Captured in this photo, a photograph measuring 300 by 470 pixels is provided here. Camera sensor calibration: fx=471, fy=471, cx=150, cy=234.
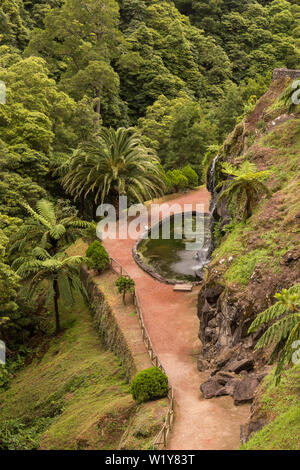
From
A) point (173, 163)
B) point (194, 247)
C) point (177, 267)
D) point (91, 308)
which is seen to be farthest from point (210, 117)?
point (91, 308)

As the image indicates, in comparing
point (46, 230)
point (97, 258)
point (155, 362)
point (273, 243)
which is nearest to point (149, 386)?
point (155, 362)

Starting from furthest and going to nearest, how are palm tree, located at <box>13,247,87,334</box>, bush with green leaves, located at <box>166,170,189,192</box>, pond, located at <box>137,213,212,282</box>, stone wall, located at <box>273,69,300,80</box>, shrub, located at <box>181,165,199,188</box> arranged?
shrub, located at <box>181,165,199,188</box>, bush with green leaves, located at <box>166,170,189,192</box>, pond, located at <box>137,213,212,282</box>, stone wall, located at <box>273,69,300,80</box>, palm tree, located at <box>13,247,87,334</box>

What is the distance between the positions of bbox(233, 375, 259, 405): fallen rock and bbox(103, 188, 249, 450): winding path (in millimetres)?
188

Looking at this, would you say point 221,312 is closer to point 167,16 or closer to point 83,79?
point 83,79

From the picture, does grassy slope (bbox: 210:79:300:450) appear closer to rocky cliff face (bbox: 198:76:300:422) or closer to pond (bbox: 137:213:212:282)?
rocky cliff face (bbox: 198:76:300:422)

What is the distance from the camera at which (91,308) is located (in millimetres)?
21688

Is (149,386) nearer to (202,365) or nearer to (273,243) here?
(202,365)

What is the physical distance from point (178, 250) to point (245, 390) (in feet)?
46.1

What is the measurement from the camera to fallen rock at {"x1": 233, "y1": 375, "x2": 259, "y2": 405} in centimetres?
1205

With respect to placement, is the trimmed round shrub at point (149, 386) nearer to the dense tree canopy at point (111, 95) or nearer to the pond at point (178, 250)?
the dense tree canopy at point (111, 95)

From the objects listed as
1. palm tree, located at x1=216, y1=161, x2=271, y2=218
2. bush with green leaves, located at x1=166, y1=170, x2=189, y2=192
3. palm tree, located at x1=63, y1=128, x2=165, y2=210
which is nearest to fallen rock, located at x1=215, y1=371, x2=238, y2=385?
palm tree, located at x1=216, y1=161, x2=271, y2=218

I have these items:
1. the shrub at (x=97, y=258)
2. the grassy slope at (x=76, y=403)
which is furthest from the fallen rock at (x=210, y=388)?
the shrub at (x=97, y=258)

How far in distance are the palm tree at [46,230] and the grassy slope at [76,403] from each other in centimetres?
360

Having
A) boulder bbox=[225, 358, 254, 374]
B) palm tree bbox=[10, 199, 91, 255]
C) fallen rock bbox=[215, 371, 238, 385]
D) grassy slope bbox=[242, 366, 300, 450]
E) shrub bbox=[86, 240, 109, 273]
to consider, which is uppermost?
palm tree bbox=[10, 199, 91, 255]
